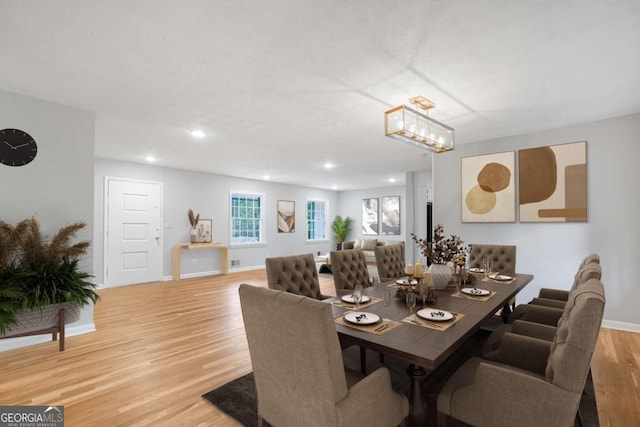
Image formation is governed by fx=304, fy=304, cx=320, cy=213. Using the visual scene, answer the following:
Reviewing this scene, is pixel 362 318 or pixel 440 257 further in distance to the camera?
pixel 440 257

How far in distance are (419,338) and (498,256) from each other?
8.74 feet

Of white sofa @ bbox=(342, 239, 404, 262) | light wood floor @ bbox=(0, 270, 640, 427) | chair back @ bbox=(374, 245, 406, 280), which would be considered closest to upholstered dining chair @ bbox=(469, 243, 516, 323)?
chair back @ bbox=(374, 245, 406, 280)

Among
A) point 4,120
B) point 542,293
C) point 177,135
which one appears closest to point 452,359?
point 542,293

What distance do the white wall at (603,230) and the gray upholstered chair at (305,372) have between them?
145 inches

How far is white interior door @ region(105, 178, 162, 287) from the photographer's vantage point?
19.4 ft

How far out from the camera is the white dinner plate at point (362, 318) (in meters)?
1.69

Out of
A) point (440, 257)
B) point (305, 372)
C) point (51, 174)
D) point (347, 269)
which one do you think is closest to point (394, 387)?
point (440, 257)

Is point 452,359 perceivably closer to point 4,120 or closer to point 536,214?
point 536,214

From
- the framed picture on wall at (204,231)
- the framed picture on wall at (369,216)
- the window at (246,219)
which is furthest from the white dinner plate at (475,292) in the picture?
the framed picture on wall at (369,216)

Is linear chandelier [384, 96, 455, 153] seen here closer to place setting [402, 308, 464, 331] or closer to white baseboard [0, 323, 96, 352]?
place setting [402, 308, 464, 331]

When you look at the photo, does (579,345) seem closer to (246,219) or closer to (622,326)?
(622,326)

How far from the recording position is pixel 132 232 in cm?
621

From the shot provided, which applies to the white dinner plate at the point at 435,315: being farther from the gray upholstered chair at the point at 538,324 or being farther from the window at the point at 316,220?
the window at the point at 316,220

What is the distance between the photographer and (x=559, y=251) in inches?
157
